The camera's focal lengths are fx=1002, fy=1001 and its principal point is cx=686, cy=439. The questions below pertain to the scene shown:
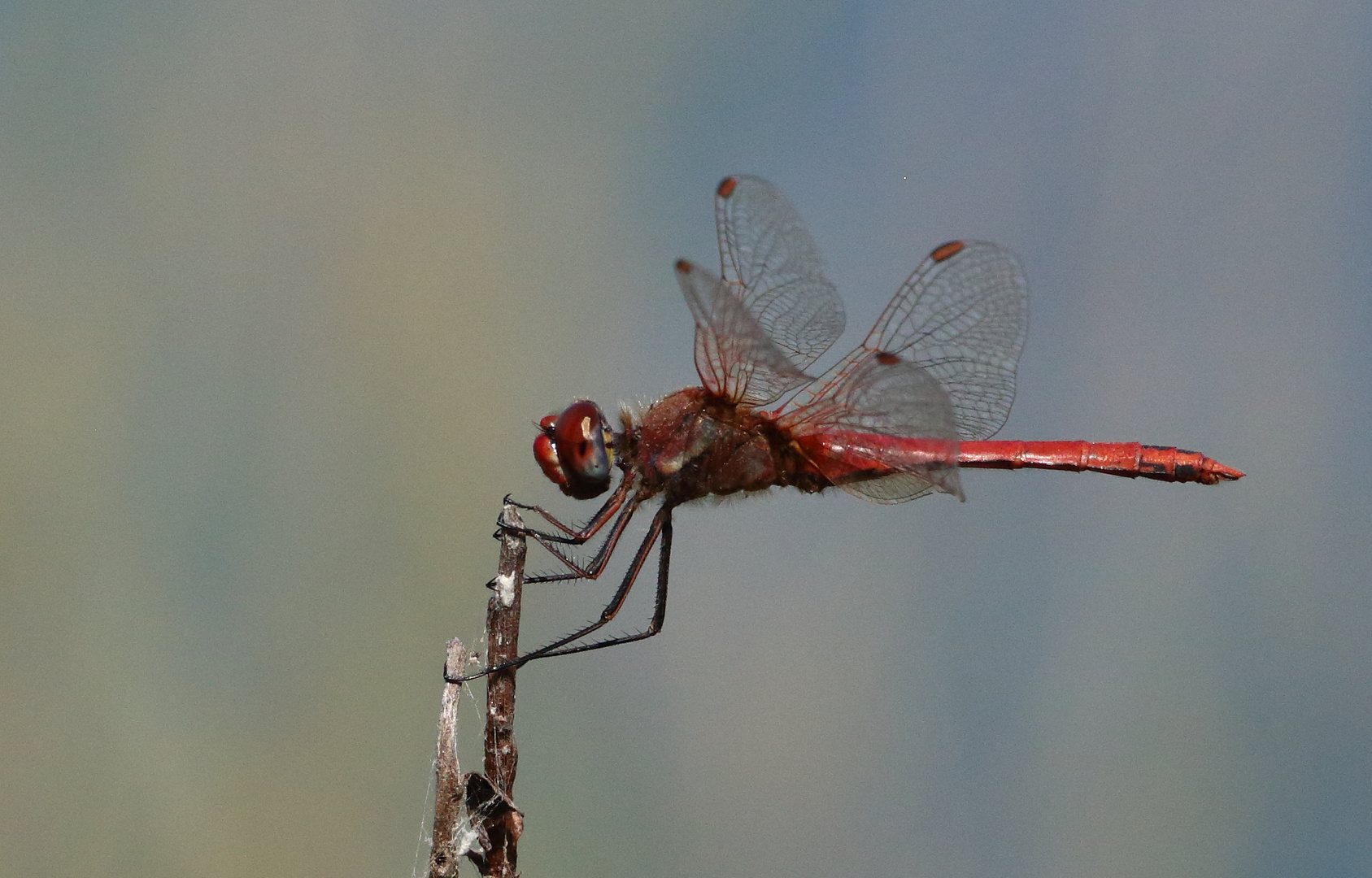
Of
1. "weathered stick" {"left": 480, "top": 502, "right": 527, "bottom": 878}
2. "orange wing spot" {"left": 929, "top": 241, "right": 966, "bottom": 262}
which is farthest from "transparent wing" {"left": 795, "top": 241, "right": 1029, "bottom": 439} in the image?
"weathered stick" {"left": 480, "top": 502, "right": 527, "bottom": 878}

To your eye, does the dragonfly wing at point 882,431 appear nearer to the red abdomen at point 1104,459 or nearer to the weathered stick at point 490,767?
the red abdomen at point 1104,459

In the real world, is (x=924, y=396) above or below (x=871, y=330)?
below

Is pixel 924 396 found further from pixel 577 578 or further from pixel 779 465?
pixel 577 578

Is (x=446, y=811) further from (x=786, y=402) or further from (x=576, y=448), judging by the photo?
(x=786, y=402)

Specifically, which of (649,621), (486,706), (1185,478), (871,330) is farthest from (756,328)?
(1185,478)

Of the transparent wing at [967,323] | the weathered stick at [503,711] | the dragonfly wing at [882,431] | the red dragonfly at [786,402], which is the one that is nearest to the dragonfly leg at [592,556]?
the red dragonfly at [786,402]

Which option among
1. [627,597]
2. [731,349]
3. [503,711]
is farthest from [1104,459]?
[503,711]
